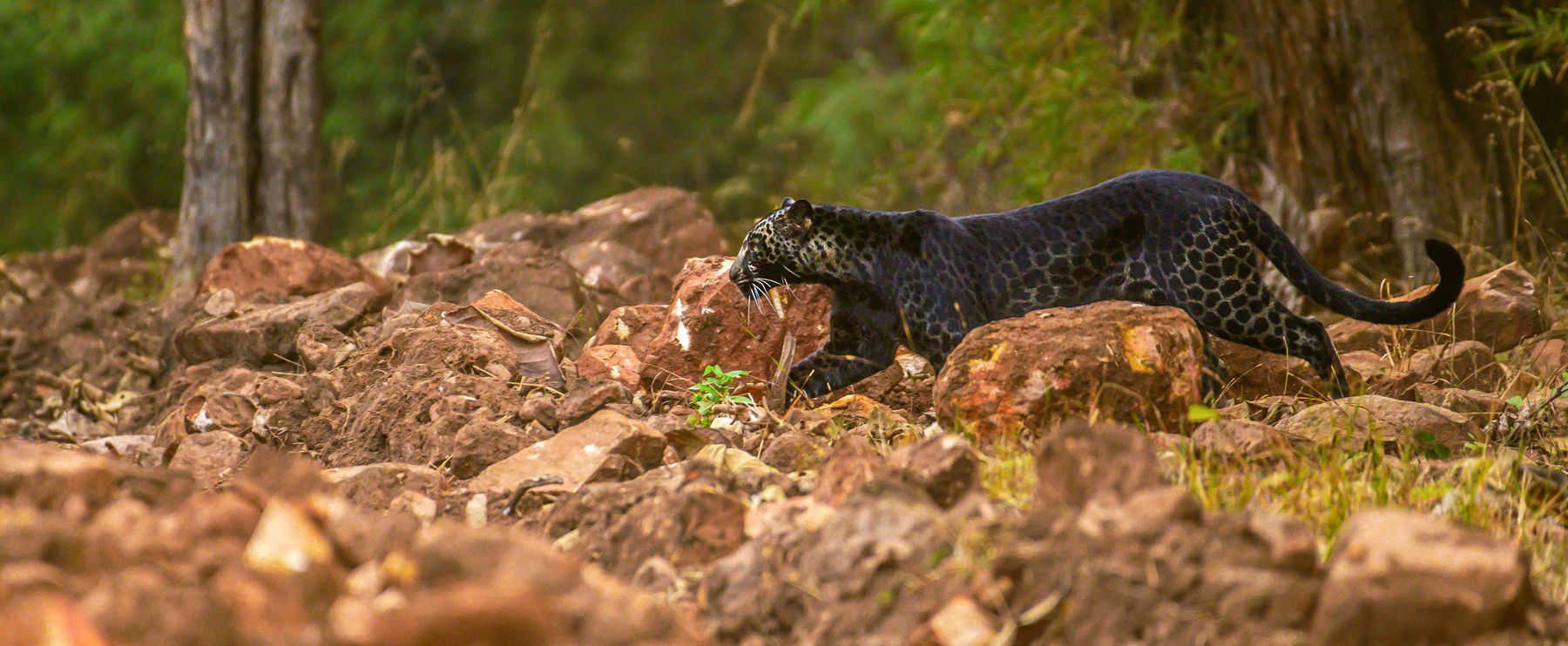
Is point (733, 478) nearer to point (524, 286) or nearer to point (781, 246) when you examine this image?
point (781, 246)

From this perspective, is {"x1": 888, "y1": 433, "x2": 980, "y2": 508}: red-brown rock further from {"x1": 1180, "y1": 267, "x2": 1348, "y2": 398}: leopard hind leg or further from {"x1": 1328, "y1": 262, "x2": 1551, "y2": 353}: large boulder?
{"x1": 1328, "y1": 262, "x2": 1551, "y2": 353}: large boulder

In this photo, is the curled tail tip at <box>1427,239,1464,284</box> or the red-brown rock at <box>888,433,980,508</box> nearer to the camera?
the red-brown rock at <box>888,433,980,508</box>

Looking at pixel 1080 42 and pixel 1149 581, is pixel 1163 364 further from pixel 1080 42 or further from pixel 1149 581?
pixel 1080 42

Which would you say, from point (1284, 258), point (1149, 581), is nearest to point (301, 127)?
point (1284, 258)

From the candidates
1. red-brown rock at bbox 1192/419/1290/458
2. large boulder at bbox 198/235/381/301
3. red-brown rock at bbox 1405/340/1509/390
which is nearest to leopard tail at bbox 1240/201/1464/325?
red-brown rock at bbox 1405/340/1509/390

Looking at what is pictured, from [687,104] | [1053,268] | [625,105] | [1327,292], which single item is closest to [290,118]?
[1053,268]

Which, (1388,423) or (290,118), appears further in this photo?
(290,118)
